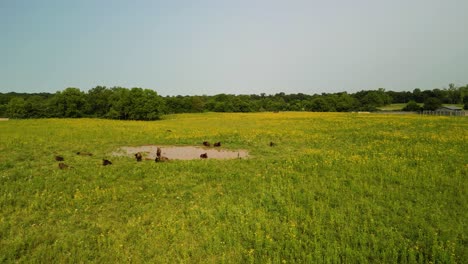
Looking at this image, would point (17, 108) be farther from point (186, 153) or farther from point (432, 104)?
point (432, 104)

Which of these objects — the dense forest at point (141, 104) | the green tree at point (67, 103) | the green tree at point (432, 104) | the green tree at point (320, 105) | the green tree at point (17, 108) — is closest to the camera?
the dense forest at point (141, 104)

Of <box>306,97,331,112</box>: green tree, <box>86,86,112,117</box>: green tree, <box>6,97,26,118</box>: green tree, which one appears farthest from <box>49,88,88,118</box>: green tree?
<box>306,97,331,112</box>: green tree

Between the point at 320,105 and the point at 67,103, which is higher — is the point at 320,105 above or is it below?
below

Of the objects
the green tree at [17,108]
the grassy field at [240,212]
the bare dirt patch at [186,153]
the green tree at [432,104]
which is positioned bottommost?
the grassy field at [240,212]

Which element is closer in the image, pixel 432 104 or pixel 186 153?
pixel 186 153

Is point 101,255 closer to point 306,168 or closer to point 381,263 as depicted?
point 381,263

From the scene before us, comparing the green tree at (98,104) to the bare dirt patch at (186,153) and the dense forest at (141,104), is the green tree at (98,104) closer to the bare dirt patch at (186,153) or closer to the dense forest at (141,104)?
the dense forest at (141,104)

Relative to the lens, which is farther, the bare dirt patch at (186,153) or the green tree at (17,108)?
the green tree at (17,108)

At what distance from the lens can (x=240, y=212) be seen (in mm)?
8289

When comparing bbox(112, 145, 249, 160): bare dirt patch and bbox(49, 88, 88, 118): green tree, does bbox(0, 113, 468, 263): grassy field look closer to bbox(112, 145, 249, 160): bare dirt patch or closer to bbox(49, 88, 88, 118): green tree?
bbox(112, 145, 249, 160): bare dirt patch

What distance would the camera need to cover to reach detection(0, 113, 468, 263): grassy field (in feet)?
20.8

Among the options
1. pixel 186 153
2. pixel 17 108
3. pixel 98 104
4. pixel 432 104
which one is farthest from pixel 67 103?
pixel 432 104

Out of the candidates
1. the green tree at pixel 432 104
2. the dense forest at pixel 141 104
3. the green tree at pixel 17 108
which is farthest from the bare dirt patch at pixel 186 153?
the green tree at pixel 432 104

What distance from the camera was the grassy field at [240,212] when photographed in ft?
20.8
